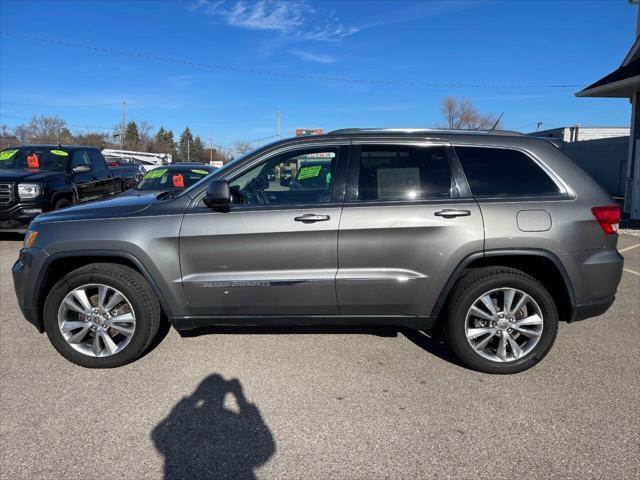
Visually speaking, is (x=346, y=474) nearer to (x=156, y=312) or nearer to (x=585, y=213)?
(x=156, y=312)

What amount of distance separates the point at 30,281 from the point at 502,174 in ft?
12.3

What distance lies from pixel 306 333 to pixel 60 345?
2.07 meters

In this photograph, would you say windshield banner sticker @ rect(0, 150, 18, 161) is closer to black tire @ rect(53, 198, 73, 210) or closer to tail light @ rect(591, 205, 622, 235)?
black tire @ rect(53, 198, 73, 210)

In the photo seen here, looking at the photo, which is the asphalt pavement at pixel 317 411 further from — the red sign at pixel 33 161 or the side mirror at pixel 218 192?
the red sign at pixel 33 161

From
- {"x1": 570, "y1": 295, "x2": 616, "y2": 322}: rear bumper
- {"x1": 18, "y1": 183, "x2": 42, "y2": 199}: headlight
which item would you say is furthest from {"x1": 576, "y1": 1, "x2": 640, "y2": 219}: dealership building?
{"x1": 18, "y1": 183, "x2": 42, "y2": 199}: headlight

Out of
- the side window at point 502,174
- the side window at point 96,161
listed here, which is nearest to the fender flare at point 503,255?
the side window at point 502,174

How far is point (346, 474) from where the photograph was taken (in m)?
2.60

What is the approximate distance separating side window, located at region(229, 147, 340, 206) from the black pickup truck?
5.67 m

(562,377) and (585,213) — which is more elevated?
(585,213)

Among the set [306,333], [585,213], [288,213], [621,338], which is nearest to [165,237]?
[288,213]

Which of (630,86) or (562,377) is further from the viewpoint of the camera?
(630,86)

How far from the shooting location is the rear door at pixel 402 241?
11.8ft

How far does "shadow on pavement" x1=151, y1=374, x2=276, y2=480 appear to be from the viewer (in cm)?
264

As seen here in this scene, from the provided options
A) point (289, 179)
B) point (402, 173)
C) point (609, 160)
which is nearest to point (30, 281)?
point (289, 179)
